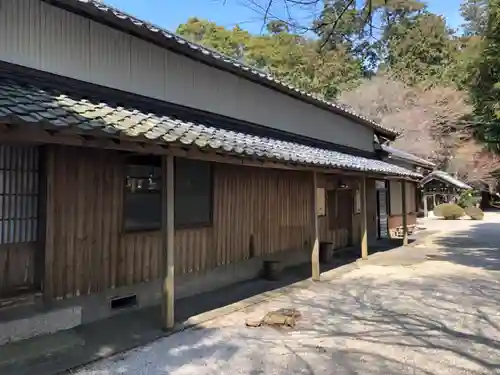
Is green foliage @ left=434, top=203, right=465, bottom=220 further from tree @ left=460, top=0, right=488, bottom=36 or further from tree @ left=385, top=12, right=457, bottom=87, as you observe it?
tree @ left=460, top=0, right=488, bottom=36

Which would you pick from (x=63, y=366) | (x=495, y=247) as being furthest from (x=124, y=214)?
(x=495, y=247)

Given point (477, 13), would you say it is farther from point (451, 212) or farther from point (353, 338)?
point (451, 212)

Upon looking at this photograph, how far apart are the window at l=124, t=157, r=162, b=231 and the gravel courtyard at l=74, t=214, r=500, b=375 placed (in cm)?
187

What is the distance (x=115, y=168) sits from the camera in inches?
243

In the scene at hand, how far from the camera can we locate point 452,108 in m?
29.0

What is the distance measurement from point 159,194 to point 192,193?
731 mm

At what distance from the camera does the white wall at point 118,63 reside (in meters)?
5.46

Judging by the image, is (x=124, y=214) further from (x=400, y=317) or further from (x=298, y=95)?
(x=298, y=95)

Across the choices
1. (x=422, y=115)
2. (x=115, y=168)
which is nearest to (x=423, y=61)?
(x=422, y=115)

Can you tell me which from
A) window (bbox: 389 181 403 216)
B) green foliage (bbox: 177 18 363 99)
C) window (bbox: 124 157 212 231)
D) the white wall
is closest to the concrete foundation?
window (bbox: 124 157 212 231)


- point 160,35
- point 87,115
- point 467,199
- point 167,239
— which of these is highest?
point 160,35

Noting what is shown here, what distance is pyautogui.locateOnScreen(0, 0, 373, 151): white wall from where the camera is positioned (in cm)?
546

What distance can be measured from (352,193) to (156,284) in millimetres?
9089

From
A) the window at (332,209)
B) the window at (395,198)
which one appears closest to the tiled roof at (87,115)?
the window at (332,209)
